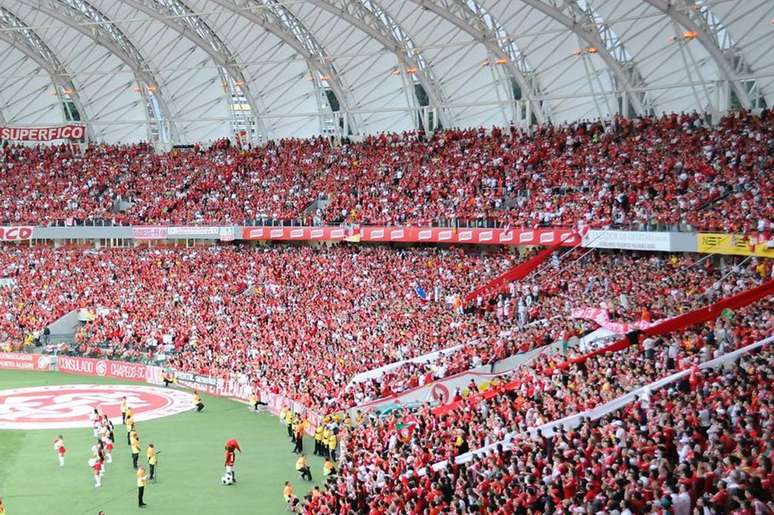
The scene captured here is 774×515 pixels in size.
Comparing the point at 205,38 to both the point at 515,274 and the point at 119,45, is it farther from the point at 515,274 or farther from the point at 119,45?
the point at 515,274

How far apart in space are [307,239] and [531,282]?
17149 mm

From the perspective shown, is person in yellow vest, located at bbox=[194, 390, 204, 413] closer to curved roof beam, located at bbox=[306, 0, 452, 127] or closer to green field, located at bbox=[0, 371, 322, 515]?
green field, located at bbox=[0, 371, 322, 515]

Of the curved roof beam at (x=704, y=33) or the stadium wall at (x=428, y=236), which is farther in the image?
the curved roof beam at (x=704, y=33)

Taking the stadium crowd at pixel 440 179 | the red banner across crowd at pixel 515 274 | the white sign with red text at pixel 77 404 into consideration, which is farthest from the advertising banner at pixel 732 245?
the white sign with red text at pixel 77 404

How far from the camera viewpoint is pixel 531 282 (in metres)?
39.2

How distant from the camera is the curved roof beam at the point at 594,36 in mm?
43688

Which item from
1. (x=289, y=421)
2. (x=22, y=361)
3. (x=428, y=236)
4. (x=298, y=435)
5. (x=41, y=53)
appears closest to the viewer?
(x=298, y=435)

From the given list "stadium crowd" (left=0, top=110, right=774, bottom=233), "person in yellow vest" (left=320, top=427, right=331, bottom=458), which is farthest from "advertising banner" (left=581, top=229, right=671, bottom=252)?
"person in yellow vest" (left=320, top=427, right=331, bottom=458)

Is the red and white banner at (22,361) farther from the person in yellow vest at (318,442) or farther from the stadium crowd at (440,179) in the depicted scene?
the person in yellow vest at (318,442)

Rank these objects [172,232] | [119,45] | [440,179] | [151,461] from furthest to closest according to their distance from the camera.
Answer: [119,45], [172,232], [440,179], [151,461]

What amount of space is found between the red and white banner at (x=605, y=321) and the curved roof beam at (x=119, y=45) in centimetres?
3021

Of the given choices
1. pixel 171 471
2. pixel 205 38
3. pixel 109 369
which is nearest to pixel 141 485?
pixel 171 471

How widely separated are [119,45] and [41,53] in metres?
6.54

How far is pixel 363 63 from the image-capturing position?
57.1 metres
